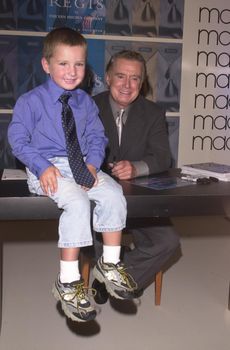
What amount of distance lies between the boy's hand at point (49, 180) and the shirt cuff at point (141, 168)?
60cm

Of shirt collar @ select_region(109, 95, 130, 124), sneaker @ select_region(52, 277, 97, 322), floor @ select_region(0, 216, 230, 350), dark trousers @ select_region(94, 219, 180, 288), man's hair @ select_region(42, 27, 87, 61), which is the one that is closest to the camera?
sneaker @ select_region(52, 277, 97, 322)

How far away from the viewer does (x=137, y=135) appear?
225 centimetres

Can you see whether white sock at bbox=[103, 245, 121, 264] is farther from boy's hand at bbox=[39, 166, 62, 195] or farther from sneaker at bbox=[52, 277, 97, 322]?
boy's hand at bbox=[39, 166, 62, 195]

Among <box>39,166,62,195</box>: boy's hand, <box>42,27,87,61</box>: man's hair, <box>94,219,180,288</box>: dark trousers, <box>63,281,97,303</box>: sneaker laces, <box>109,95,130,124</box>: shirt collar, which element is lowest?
<box>94,219,180,288</box>: dark trousers

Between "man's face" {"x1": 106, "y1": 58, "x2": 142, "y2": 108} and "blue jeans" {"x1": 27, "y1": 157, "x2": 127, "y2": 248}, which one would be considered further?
"man's face" {"x1": 106, "y1": 58, "x2": 142, "y2": 108}

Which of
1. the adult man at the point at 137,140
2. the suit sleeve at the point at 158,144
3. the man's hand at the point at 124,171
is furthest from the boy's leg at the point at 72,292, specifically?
the suit sleeve at the point at 158,144

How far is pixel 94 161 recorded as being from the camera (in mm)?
1686

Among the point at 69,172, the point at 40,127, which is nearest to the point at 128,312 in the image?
the point at 69,172

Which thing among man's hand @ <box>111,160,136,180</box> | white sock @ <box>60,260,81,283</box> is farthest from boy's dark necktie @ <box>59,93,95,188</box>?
man's hand @ <box>111,160,136,180</box>

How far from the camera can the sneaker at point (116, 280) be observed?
150 centimetres

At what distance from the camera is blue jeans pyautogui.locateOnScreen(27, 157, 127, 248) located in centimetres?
147

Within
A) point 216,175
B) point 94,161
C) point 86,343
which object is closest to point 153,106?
point 216,175

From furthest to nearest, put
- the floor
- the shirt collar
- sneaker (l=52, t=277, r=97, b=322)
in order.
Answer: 1. the shirt collar
2. the floor
3. sneaker (l=52, t=277, r=97, b=322)

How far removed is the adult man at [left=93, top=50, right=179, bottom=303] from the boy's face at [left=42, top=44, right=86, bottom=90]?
579 millimetres
